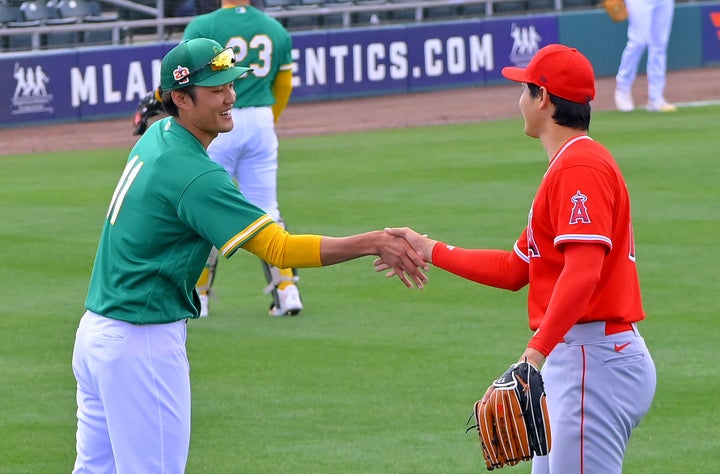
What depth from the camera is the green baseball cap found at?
486cm

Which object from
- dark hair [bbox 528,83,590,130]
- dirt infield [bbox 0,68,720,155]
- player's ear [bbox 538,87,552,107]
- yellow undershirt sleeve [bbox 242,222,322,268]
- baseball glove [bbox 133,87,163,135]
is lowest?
dirt infield [bbox 0,68,720,155]

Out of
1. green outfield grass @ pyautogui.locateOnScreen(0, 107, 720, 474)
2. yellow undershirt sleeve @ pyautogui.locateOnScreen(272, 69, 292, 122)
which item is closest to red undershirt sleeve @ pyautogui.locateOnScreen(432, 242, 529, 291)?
green outfield grass @ pyautogui.locateOnScreen(0, 107, 720, 474)

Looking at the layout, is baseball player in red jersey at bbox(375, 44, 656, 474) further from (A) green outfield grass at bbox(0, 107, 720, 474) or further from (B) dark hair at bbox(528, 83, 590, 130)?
(A) green outfield grass at bbox(0, 107, 720, 474)

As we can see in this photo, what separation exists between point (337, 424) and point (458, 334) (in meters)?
2.04

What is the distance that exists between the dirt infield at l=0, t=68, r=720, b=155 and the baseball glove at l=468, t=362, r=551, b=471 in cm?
1530

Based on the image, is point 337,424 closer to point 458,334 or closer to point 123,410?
point 458,334

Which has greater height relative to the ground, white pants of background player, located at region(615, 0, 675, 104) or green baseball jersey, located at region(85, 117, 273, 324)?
green baseball jersey, located at region(85, 117, 273, 324)

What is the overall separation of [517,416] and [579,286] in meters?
0.46

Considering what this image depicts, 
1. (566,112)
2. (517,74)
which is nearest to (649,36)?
(517,74)

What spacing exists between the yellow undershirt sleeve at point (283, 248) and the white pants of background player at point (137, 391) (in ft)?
1.28

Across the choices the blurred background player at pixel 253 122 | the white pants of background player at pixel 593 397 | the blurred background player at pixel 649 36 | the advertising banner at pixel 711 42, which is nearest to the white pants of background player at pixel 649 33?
the blurred background player at pixel 649 36

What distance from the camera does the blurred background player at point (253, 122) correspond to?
9.90 m

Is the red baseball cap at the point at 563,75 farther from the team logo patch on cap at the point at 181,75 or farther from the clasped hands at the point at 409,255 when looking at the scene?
the team logo patch on cap at the point at 181,75

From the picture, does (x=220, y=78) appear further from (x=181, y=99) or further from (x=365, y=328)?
(x=365, y=328)
